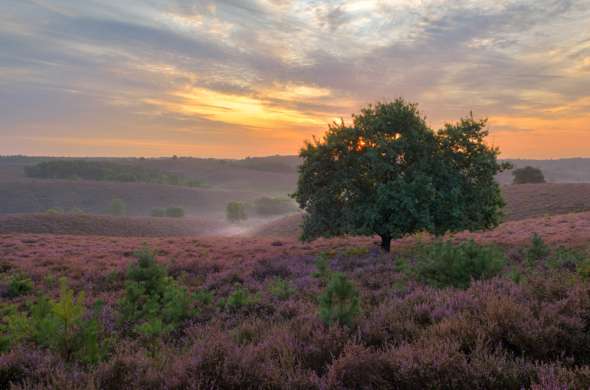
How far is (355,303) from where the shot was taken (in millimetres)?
5949

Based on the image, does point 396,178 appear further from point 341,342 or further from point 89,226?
point 89,226

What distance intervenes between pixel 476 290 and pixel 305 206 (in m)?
14.9

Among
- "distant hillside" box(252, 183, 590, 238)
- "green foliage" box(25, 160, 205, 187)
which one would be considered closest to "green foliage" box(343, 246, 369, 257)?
"distant hillside" box(252, 183, 590, 238)

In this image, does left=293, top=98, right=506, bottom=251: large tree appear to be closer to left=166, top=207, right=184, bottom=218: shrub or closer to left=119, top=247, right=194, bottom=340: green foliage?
left=119, top=247, right=194, bottom=340: green foliage

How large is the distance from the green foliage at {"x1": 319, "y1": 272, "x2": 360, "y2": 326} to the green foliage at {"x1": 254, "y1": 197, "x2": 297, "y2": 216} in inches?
5164

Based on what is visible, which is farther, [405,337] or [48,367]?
[405,337]

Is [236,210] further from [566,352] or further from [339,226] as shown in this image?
[566,352]

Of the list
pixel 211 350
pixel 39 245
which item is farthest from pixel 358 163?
pixel 39 245

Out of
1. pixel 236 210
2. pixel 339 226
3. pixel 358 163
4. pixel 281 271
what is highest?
pixel 358 163

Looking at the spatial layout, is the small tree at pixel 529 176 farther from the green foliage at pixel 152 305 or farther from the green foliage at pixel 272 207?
the green foliage at pixel 152 305

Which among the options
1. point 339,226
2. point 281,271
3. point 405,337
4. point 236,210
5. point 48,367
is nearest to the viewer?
point 48,367

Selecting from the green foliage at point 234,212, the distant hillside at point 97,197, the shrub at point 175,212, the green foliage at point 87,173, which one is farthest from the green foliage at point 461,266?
the green foliage at point 87,173

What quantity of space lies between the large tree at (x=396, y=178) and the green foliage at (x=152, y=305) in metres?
10.1

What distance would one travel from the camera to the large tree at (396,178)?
18.1 meters
